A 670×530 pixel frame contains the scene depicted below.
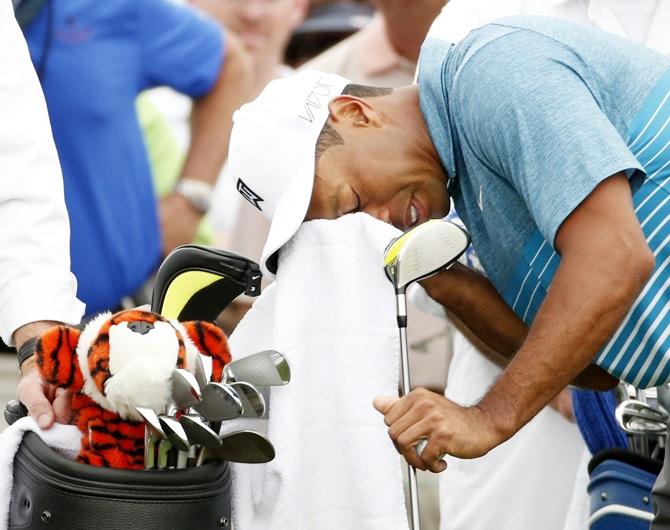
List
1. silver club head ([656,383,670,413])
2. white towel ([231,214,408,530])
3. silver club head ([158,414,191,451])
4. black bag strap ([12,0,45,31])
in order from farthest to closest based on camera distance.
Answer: black bag strap ([12,0,45,31]) → silver club head ([656,383,670,413]) → white towel ([231,214,408,530]) → silver club head ([158,414,191,451])

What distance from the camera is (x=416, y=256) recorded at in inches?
130

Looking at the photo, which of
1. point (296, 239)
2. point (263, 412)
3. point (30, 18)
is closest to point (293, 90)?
point (296, 239)

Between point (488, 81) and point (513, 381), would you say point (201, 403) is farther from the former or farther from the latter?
point (488, 81)

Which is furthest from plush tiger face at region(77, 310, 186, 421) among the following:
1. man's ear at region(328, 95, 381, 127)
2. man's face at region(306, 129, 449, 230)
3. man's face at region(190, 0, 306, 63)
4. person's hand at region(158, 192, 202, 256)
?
man's face at region(190, 0, 306, 63)

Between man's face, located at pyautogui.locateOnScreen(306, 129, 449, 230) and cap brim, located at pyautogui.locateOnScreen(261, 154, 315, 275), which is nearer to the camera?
cap brim, located at pyautogui.locateOnScreen(261, 154, 315, 275)

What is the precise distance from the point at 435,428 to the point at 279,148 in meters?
0.78

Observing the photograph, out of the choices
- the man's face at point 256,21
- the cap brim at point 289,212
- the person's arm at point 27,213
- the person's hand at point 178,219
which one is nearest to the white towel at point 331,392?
the cap brim at point 289,212

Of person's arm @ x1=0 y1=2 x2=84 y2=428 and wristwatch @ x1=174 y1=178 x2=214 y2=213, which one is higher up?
person's arm @ x1=0 y1=2 x2=84 y2=428

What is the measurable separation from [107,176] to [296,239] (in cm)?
202

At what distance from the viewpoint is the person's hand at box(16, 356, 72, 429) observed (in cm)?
328

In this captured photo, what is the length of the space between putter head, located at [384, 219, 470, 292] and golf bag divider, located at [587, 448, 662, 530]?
31.8 inches

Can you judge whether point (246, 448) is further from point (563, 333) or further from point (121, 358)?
point (563, 333)

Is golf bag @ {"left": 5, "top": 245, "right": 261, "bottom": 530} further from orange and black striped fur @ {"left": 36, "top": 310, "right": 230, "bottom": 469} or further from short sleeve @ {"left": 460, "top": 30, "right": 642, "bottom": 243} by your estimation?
short sleeve @ {"left": 460, "top": 30, "right": 642, "bottom": 243}

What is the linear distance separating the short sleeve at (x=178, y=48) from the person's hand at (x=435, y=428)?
9.11ft
